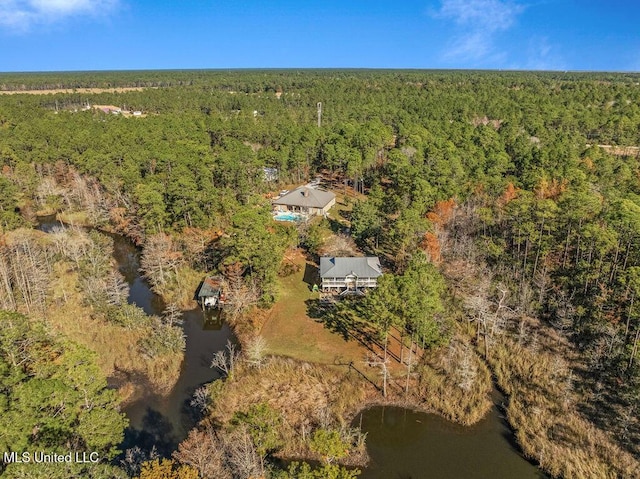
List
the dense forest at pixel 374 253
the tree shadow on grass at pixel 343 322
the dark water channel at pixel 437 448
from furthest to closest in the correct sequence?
the tree shadow on grass at pixel 343 322
the dark water channel at pixel 437 448
the dense forest at pixel 374 253

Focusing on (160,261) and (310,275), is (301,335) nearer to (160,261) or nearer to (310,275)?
(310,275)

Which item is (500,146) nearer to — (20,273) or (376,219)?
(376,219)

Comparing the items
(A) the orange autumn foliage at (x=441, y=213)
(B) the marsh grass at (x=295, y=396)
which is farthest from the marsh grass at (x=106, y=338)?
(A) the orange autumn foliage at (x=441, y=213)

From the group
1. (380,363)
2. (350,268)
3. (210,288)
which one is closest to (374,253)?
(350,268)

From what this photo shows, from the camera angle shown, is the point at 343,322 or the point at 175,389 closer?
the point at 175,389

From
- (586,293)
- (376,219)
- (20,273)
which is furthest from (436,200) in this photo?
(20,273)

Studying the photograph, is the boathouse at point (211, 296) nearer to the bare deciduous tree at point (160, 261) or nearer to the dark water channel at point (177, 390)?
the dark water channel at point (177, 390)

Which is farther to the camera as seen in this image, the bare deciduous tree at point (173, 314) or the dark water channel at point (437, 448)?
the bare deciduous tree at point (173, 314)

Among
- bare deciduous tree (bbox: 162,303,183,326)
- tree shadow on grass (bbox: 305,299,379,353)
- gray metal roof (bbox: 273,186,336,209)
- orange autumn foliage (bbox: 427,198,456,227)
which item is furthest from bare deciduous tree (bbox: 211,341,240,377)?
gray metal roof (bbox: 273,186,336,209)
